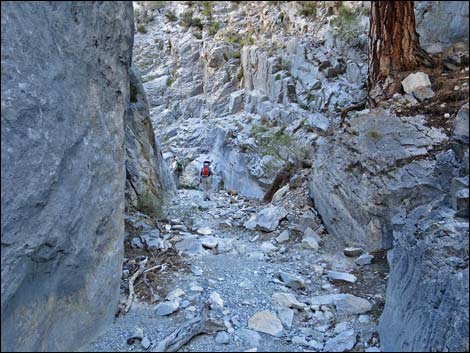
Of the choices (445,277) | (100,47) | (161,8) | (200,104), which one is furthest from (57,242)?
(161,8)

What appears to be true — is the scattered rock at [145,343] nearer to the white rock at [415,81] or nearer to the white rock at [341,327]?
the white rock at [341,327]

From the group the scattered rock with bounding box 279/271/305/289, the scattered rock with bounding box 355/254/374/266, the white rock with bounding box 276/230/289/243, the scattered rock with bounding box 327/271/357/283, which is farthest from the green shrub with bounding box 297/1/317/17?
the scattered rock with bounding box 279/271/305/289

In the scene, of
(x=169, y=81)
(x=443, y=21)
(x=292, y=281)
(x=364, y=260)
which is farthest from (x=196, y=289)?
(x=169, y=81)

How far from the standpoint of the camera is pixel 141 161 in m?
6.43

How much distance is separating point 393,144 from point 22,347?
4439 mm

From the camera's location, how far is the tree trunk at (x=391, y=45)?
599 cm

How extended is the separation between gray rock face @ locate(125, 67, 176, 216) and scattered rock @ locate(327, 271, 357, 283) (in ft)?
9.24

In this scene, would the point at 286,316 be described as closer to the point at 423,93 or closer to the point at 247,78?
the point at 423,93

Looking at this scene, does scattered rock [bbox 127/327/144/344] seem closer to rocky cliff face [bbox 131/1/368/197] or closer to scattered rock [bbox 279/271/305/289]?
scattered rock [bbox 279/271/305/289]

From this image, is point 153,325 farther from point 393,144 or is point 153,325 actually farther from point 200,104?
point 200,104

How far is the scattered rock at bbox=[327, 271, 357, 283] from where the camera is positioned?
4094 mm

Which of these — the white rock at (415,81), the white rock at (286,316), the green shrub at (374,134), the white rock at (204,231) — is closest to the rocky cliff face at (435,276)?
the white rock at (286,316)

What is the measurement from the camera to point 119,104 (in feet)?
9.57

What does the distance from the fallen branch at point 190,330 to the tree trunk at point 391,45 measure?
445 centimetres
